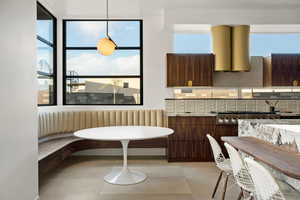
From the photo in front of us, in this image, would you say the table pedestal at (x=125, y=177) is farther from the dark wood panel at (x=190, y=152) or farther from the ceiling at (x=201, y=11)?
the ceiling at (x=201, y=11)

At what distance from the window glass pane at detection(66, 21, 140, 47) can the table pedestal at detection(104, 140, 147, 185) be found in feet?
8.72

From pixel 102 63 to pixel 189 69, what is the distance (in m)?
1.93

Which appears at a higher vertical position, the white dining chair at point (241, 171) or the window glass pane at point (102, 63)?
the window glass pane at point (102, 63)

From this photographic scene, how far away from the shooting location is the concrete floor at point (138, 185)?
2859mm

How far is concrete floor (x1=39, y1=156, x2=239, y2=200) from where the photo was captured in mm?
2859

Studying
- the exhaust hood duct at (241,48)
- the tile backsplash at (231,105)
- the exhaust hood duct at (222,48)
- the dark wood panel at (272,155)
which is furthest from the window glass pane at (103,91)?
the dark wood panel at (272,155)

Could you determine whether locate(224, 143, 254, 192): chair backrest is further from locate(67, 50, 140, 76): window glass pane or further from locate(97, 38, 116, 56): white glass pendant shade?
locate(67, 50, 140, 76): window glass pane

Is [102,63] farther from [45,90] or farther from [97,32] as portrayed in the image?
[45,90]

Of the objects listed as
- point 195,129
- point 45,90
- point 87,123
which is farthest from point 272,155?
point 45,90

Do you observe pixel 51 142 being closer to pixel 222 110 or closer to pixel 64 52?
pixel 64 52

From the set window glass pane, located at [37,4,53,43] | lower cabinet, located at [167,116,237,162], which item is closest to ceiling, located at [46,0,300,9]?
window glass pane, located at [37,4,53,43]

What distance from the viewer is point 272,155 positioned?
1.74 m

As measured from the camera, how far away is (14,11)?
208cm

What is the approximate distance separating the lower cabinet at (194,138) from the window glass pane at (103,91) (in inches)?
50.0
